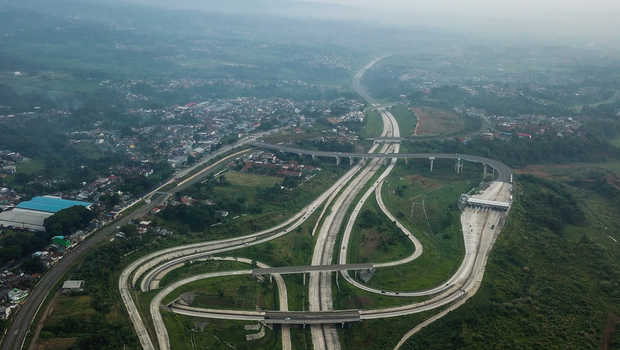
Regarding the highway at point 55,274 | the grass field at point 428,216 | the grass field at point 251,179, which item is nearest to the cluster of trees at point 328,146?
the grass field at point 428,216

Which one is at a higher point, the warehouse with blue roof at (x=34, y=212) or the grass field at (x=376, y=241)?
the warehouse with blue roof at (x=34, y=212)

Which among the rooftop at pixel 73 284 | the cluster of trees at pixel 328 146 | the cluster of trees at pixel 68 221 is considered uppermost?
the cluster of trees at pixel 328 146

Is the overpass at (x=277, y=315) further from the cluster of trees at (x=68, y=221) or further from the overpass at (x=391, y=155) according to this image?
the overpass at (x=391, y=155)

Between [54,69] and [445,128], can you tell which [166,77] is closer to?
[54,69]

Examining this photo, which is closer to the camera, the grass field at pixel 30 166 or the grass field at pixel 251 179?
the grass field at pixel 251 179

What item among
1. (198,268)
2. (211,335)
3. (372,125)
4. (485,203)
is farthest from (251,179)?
(372,125)

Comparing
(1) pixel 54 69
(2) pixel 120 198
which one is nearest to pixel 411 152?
(2) pixel 120 198
